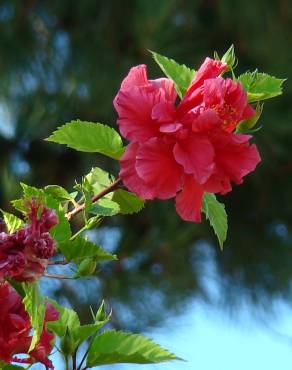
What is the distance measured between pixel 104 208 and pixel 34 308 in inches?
3.4

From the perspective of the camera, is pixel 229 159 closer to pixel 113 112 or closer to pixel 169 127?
pixel 169 127

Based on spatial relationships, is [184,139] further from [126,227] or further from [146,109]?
[126,227]

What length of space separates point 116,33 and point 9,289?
214cm

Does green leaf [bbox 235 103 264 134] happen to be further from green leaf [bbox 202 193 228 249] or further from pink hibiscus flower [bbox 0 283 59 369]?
pink hibiscus flower [bbox 0 283 59 369]

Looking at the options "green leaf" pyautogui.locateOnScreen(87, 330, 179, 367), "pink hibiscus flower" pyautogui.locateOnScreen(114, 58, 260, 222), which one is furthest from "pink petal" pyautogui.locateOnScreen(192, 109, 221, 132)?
"green leaf" pyautogui.locateOnScreen(87, 330, 179, 367)

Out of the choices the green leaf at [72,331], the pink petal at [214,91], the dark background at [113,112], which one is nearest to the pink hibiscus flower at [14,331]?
the green leaf at [72,331]

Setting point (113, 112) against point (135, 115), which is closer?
point (135, 115)

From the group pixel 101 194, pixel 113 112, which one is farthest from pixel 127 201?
pixel 113 112

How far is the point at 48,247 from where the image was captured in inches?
18.8

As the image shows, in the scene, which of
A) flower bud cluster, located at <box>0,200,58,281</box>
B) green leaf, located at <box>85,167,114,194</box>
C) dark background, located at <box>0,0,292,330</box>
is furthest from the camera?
dark background, located at <box>0,0,292,330</box>

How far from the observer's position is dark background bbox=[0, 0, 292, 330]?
8.23 ft

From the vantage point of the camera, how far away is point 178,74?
22.1 inches

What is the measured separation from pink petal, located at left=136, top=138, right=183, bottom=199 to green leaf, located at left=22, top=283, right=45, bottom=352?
8cm

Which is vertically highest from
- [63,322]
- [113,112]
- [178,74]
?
[178,74]
